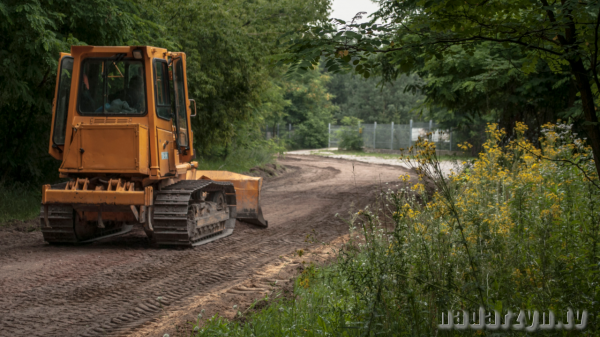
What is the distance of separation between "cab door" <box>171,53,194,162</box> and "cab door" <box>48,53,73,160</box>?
62.6 inches

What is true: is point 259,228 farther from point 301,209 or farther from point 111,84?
point 111,84

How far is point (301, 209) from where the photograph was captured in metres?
12.5

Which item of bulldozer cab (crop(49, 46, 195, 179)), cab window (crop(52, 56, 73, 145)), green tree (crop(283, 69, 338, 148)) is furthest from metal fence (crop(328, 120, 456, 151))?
cab window (crop(52, 56, 73, 145))

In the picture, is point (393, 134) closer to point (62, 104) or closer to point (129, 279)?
point (62, 104)

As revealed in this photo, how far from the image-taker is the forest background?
205 inches

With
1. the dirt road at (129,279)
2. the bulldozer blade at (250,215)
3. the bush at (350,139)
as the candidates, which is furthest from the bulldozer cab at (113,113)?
the bush at (350,139)

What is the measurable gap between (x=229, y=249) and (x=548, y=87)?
28.9 ft

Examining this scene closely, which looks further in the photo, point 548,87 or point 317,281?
point 548,87

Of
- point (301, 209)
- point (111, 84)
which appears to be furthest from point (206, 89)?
point (111, 84)

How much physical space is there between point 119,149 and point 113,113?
2.02 feet

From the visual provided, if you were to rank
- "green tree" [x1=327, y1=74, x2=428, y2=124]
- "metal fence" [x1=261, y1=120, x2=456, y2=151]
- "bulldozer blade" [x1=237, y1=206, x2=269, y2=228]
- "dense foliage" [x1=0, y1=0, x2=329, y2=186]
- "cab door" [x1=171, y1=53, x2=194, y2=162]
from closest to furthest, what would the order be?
1. "cab door" [x1=171, y1=53, x2=194, y2=162]
2. "dense foliage" [x1=0, y1=0, x2=329, y2=186]
3. "bulldozer blade" [x1=237, y1=206, x2=269, y2=228]
4. "metal fence" [x1=261, y1=120, x2=456, y2=151]
5. "green tree" [x1=327, y1=74, x2=428, y2=124]

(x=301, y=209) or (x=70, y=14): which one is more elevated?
(x=70, y=14)

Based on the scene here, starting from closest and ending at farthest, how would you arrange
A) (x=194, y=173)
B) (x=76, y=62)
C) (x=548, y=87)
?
1. (x=76, y=62)
2. (x=194, y=173)
3. (x=548, y=87)

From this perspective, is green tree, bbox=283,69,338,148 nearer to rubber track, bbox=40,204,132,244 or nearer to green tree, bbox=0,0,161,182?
green tree, bbox=0,0,161,182
